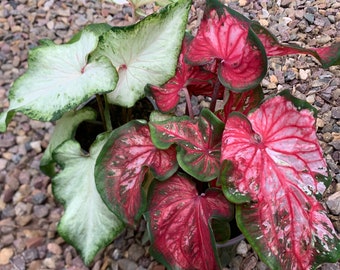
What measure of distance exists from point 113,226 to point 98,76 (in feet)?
1.06

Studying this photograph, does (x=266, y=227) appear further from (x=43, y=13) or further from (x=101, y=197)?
(x=43, y=13)

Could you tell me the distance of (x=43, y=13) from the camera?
180 cm

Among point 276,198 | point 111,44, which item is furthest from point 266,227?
point 111,44

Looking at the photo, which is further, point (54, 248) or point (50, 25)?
point (50, 25)

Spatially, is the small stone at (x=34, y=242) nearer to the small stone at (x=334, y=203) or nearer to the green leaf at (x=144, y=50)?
the green leaf at (x=144, y=50)

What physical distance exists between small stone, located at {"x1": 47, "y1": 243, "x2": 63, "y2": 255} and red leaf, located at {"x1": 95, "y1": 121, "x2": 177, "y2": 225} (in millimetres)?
376

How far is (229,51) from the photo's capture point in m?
1.01

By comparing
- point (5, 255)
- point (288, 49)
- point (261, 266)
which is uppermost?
point (288, 49)

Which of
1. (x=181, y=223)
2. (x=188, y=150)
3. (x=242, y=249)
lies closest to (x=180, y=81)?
(x=188, y=150)

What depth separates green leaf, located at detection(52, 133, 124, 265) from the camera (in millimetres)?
Result: 1042

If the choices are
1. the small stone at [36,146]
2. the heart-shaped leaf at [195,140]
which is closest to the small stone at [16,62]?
the small stone at [36,146]

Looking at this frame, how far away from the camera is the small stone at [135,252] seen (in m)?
1.25

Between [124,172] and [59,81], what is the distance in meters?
0.25

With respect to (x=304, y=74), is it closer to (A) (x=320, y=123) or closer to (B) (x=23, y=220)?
(A) (x=320, y=123)
